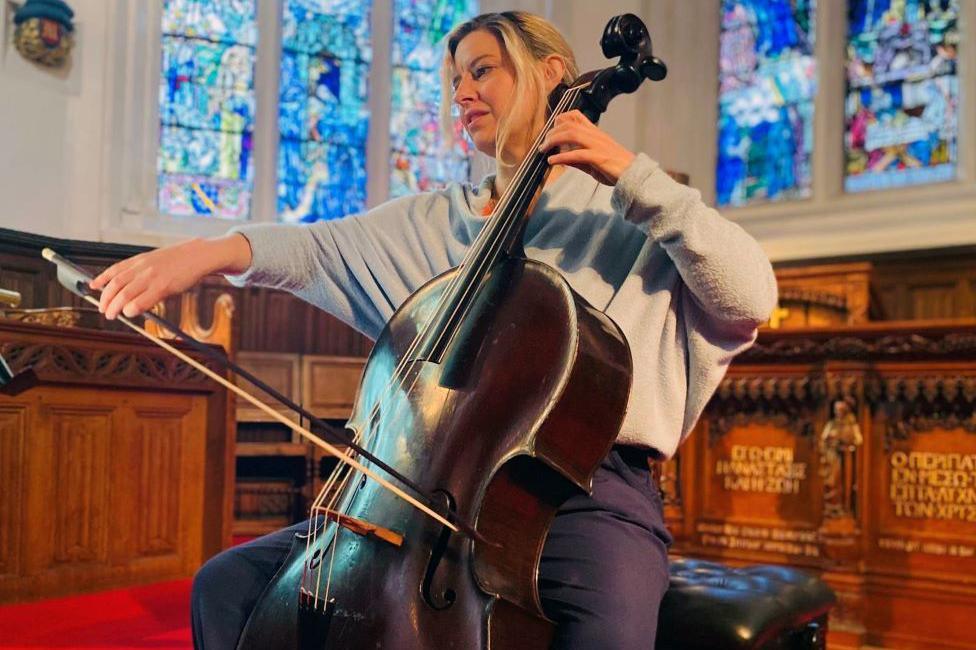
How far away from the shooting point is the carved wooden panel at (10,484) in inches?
98.7

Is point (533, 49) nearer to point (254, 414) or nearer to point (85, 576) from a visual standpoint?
point (85, 576)

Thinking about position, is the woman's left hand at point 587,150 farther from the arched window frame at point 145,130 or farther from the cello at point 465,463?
the arched window frame at point 145,130

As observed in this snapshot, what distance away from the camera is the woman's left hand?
1.32 metres

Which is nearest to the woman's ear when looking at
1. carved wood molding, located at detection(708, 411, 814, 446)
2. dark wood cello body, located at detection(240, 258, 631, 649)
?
dark wood cello body, located at detection(240, 258, 631, 649)

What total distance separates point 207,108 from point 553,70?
17.2 ft

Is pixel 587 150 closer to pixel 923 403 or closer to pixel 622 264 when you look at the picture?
pixel 622 264

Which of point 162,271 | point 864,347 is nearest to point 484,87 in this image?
point 162,271

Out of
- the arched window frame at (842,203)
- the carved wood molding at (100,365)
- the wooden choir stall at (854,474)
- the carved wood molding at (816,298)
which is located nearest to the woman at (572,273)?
the carved wood molding at (100,365)

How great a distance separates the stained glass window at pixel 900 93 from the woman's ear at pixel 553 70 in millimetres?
4653

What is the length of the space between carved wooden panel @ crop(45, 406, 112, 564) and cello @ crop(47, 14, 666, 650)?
1631 millimetres

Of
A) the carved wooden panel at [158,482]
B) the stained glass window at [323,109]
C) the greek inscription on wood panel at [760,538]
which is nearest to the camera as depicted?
the carved wooden panel at [158,482]

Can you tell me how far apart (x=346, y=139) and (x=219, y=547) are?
4.08 meters

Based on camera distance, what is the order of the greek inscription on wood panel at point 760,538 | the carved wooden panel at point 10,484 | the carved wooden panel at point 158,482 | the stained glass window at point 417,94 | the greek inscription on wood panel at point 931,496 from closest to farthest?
the carved wooden panel at point 10,484 → the carved wooden panel at point 158,482 → the greek inscription on wood panel at point 931,496 → the greek inscription on wood panel at point 760,538 → the stained glass window at point 417,94

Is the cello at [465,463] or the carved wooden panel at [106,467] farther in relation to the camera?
the carved wooden panel at [106,467]
